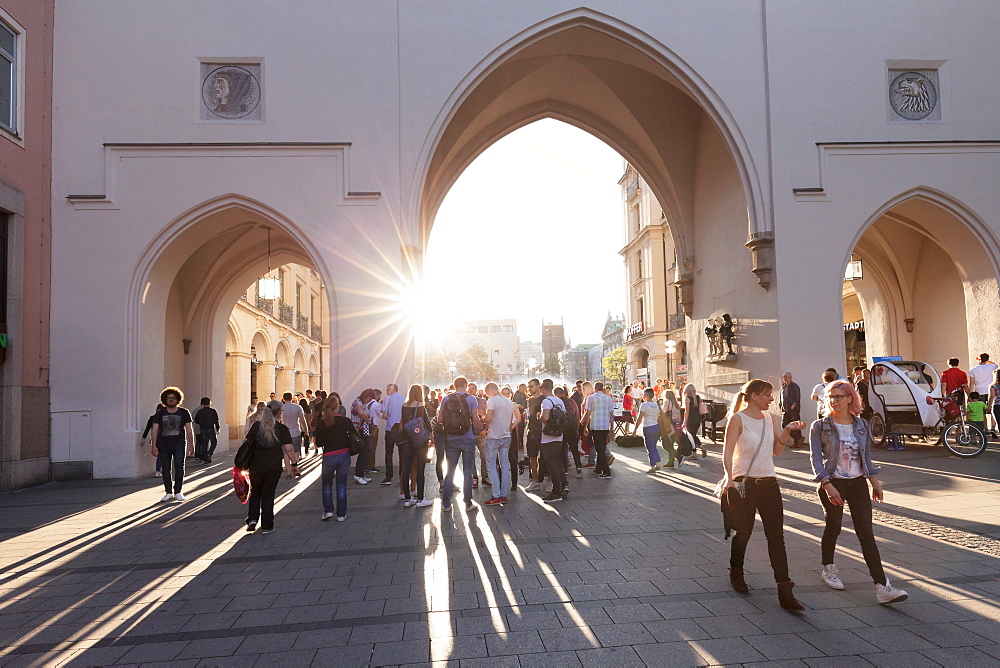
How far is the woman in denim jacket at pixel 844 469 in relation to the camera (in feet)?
16.3

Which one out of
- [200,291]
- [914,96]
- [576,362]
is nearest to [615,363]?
[576,362]

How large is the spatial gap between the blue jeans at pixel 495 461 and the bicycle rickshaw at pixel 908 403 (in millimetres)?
Result: 8371

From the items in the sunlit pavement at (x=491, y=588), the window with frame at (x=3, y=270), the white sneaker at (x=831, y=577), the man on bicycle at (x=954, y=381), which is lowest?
the sunlit pavement at (x=491, y=588)

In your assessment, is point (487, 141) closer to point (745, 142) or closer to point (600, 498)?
point (745, 142)

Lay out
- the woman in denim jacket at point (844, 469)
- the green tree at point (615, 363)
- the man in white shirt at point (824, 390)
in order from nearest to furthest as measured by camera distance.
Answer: the woman in denim jacket at point (844, 469)
the man in white shirt at point (824, 390)
the green tree at point (615, 363)

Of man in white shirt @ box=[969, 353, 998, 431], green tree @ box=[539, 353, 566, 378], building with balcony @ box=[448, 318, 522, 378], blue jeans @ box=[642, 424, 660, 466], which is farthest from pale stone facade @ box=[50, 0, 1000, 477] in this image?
building with balcony @ box=[448, 318, 522, 378]

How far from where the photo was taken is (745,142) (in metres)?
15.7

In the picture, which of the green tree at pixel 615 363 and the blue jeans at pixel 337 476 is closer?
the blue jeans at pixel 337 476

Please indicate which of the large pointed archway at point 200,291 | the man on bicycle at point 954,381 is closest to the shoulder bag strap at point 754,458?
the large pointed archway at point 200,291

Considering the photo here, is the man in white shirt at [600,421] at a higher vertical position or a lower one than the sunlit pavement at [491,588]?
higher

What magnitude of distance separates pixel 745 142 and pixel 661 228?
3027cm

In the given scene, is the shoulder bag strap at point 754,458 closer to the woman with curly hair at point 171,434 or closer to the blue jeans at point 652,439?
the blue jeans at point 652,439

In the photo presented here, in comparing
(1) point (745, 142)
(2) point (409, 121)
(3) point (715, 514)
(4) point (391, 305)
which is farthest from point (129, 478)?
(1) point (745, 142)

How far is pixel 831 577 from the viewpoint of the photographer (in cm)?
525
